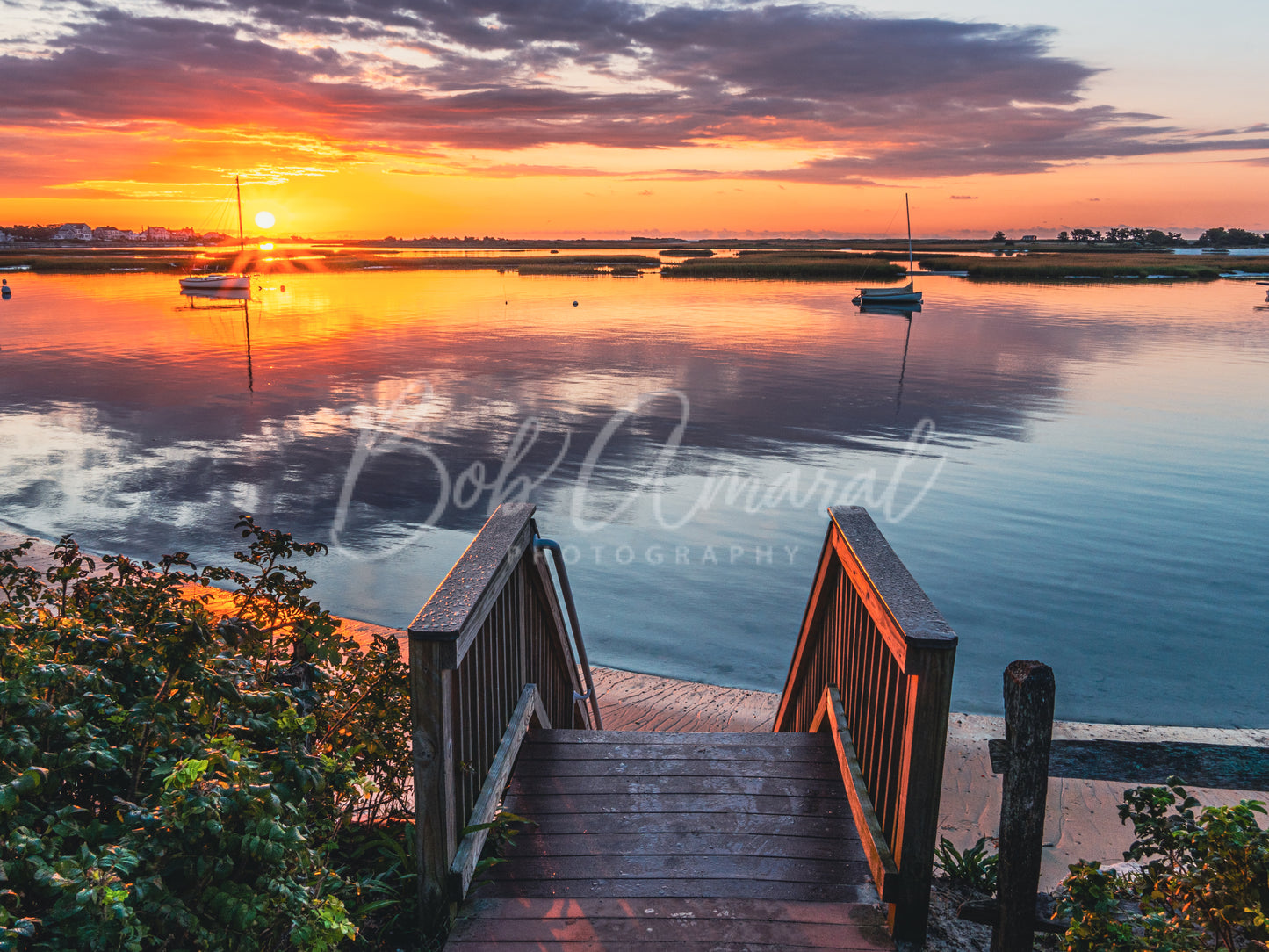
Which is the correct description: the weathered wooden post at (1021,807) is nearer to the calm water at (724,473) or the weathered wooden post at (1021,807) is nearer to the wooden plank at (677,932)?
the wooden plank at (677,932)

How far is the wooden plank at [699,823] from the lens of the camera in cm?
381

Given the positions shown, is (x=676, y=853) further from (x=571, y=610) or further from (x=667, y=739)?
(x=571, y=610)

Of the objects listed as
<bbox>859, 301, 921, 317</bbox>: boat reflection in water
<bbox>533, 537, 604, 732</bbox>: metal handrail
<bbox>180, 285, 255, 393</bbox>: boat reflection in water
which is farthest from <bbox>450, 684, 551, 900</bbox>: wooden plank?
<bbox>859, 301, 921, 317</bbox>: boat reflection in water

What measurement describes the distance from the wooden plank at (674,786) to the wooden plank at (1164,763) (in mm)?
1220

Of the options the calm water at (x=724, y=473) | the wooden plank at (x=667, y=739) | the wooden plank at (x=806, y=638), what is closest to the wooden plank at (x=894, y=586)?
the wooden plank at (x=806, y=638)

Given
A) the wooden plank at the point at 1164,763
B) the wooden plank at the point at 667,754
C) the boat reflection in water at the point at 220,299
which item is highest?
the wooden plank at the point at 667,754

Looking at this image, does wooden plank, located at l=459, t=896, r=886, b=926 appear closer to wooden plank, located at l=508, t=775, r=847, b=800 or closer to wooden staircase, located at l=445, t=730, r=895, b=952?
wooden staircase, located at l=445, t=730, r=895, b=952

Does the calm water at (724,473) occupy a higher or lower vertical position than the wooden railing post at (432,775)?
lower

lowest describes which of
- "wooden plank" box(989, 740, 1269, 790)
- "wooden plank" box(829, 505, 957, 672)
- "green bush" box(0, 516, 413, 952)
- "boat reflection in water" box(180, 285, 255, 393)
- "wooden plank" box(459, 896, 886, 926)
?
"boat reflection in water" box(180, 285, 255, 393)

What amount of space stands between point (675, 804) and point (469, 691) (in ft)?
4.02

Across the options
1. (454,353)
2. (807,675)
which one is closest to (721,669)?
(807,675)

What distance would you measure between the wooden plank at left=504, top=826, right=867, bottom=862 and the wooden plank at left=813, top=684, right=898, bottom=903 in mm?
158

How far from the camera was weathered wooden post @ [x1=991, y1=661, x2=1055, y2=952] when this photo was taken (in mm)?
3227

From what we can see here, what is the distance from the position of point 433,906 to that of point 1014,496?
1553 centimetres
